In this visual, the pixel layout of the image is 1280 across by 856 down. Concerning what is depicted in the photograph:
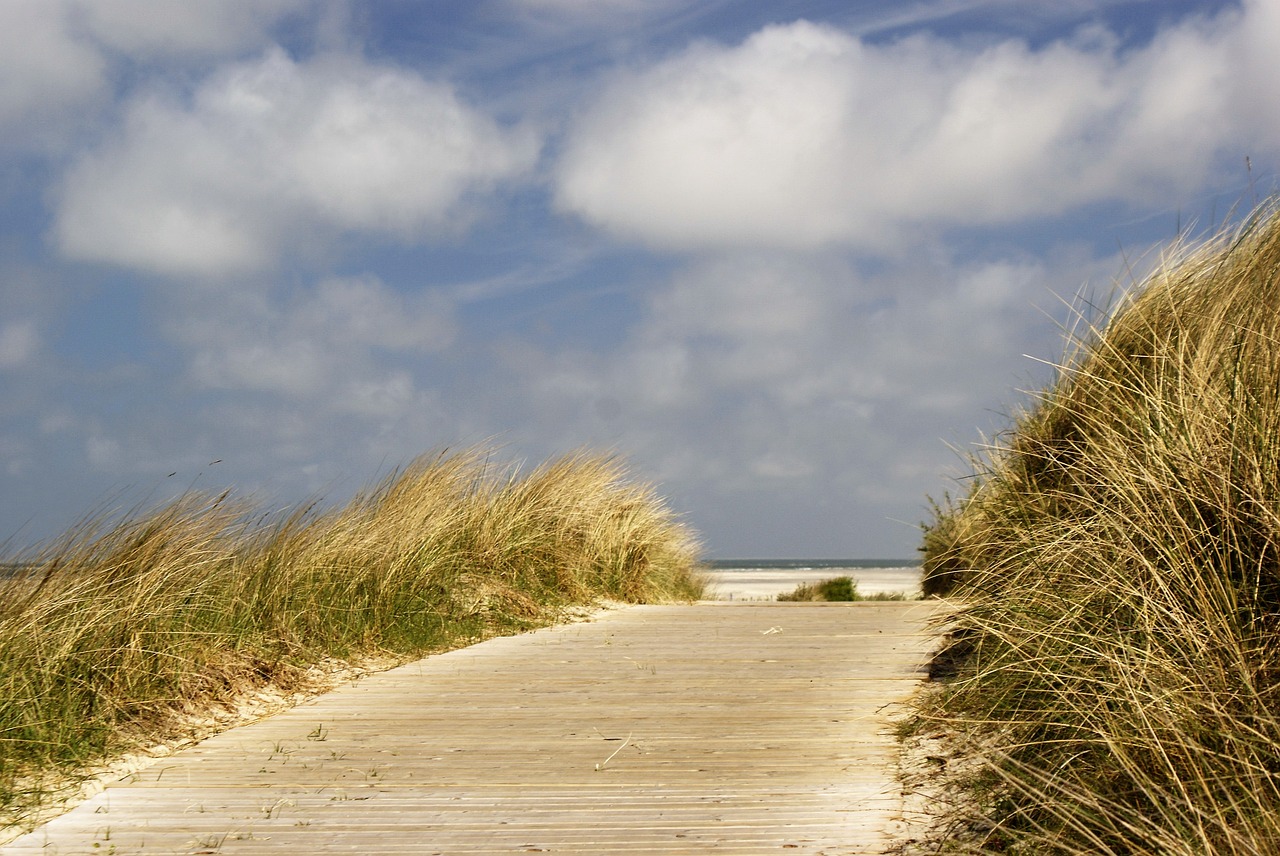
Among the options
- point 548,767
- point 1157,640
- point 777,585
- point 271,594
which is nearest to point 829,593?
point 271,594

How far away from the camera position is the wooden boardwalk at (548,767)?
378cm

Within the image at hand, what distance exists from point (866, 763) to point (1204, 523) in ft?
5.65

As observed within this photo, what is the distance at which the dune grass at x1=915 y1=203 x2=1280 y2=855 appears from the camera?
2916 mm

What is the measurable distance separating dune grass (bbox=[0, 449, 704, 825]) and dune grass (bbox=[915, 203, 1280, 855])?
347 cm

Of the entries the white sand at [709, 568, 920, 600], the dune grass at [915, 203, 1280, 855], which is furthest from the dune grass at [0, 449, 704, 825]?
the white sand at [709, 568, 920, 600]

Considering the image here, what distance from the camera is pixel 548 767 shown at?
4.69m

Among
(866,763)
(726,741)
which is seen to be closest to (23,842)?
(726,741)

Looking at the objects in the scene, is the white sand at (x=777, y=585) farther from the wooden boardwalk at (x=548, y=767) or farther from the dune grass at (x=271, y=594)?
the wooden boardwalk at (x=548, y=767)

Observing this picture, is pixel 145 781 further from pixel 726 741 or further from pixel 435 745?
pixel 726 741

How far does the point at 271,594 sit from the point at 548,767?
2.90 m

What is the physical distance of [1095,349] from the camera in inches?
229

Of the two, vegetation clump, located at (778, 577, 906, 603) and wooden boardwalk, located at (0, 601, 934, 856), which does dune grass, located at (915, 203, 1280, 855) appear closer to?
wooden boardwalk, located at (0, 601, 934, 856)

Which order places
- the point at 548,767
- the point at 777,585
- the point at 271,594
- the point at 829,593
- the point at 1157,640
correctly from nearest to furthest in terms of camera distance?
1. the point at 1157,640
2. the point at 548,767
3. the point at 271,594
4. the point at 829,593
5. the point at 777,585

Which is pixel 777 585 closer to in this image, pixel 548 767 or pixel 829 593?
pixel 829 593
